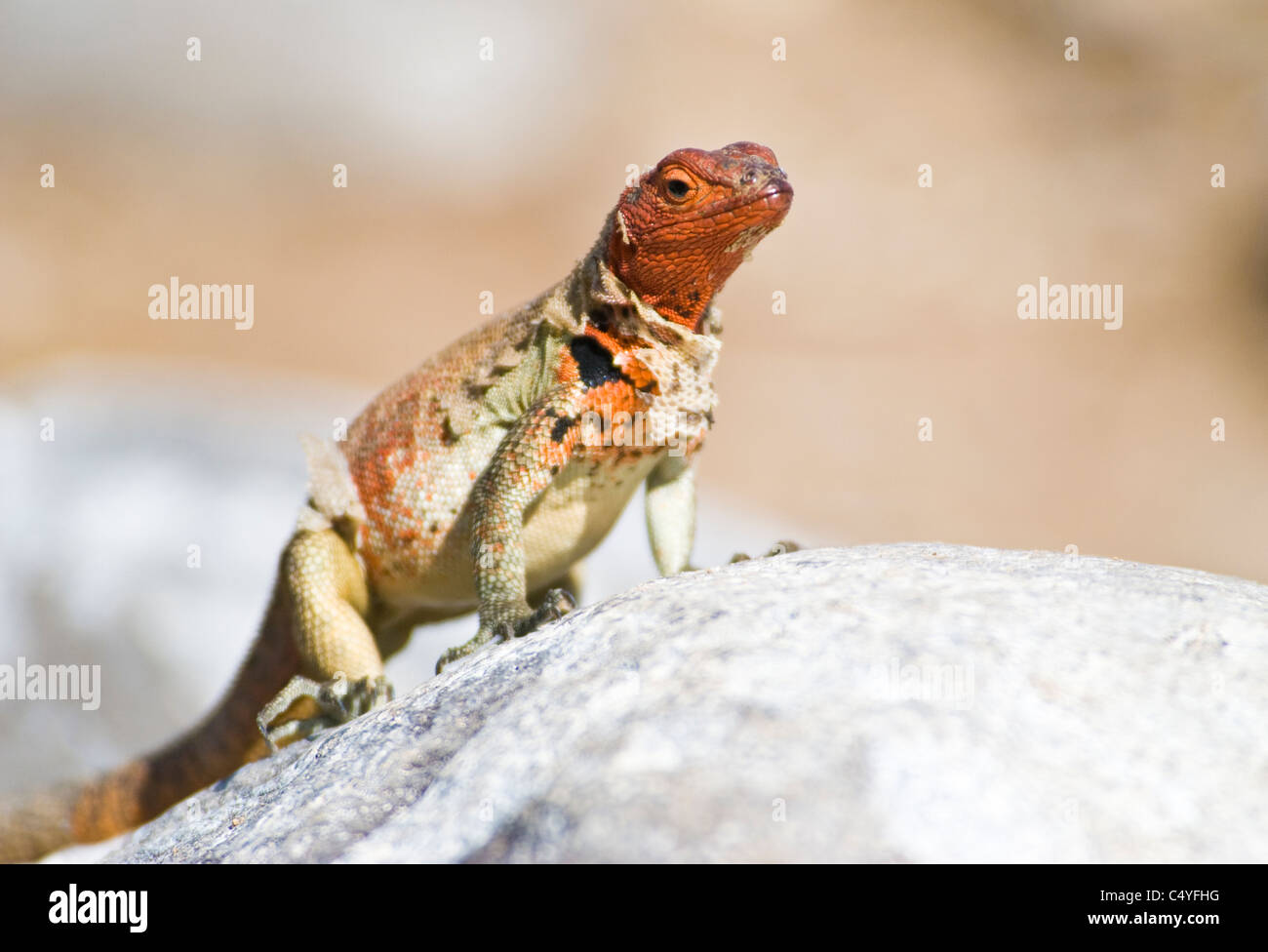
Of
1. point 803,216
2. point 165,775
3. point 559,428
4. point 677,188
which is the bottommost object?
point 165,775

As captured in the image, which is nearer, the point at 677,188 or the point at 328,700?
the point at 677,188

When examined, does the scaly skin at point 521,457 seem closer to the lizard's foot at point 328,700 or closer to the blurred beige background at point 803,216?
the lizard's foot at point 328,700

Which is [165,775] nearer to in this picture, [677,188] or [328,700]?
[328,700]

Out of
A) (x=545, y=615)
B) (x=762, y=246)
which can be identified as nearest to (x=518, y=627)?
(x=545, y=615)

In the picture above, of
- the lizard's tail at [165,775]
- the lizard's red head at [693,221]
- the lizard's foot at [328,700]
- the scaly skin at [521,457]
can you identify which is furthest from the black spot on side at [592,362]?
the lizard's tail at [165,775]

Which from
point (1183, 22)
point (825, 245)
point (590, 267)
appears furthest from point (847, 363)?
point (590, 267)

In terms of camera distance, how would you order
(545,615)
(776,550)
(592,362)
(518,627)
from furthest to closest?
(776,550) < (592,362) < (518,627) < (545,615)

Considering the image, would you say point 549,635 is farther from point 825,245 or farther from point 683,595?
point 825,245
